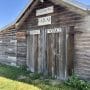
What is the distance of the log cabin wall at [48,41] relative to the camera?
1178cm

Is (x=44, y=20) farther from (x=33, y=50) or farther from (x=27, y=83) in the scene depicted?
(x=27, y=83)

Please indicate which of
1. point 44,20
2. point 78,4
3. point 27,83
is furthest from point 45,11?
point 27,83

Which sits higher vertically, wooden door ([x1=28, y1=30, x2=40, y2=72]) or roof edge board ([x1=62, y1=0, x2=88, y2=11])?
roof edge board ([x1=62, y1=0, x2=88, y2=11])

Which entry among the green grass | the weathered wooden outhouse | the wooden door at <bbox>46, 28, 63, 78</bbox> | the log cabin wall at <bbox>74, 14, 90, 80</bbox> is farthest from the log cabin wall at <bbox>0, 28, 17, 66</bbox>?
the log cabin wall at <bbox>74, 14, 90, 80</bbox>

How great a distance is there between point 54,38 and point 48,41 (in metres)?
0.57

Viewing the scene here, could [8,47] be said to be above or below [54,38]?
below

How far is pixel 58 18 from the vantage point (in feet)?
41.0

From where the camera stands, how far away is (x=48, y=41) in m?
13.2

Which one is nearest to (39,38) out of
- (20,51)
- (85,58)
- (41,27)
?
(41,27)

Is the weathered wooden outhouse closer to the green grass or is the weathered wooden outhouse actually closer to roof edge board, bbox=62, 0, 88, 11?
roof edge board, bbox=62, 0, 88, 11

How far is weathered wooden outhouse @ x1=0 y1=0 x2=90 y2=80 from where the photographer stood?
11.2 meters

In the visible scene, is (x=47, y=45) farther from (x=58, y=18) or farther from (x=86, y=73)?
(x=86, y=73)

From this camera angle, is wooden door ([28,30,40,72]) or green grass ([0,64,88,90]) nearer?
green grass ([0,64,88,90])

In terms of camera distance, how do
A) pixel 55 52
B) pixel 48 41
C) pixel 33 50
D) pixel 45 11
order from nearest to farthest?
pixel 55 52 → pixel 48 41 → pixel 45 11 → pixel 33 50
